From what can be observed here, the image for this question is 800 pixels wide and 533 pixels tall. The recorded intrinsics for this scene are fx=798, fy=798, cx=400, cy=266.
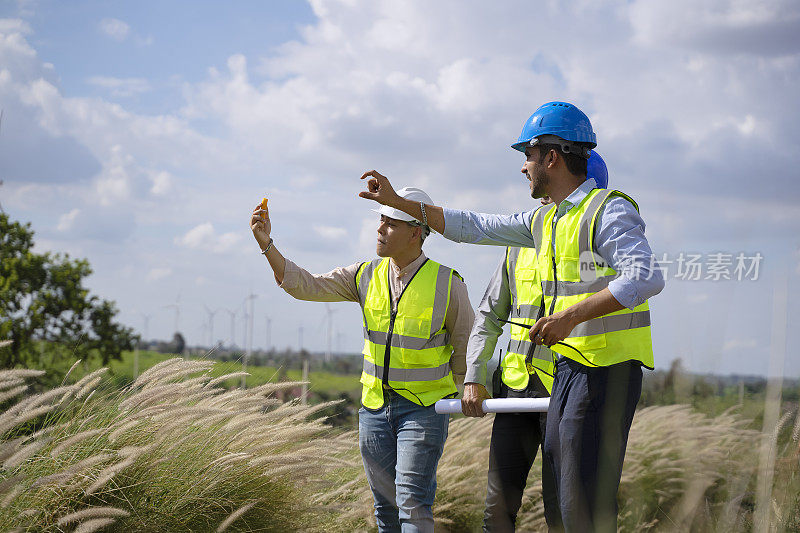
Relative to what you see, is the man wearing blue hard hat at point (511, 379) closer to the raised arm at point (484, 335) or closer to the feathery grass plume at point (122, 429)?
the raised arm at point (484, 335)

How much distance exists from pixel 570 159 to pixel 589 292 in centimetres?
61

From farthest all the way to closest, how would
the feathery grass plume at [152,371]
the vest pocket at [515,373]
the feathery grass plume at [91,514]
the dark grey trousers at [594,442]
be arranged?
the feathery grass plume at [152,371] < the vest pocket at [515,373] < the feathery grass plume at [91,514] < the dark grey trousers at [594,442]

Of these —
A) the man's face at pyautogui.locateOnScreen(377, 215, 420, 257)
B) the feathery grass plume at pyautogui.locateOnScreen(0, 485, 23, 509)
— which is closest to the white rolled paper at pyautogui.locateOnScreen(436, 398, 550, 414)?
the man's face at pyautogui.locateOnScreen(377, 215, 420, 257)

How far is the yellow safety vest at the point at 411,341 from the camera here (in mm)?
4023

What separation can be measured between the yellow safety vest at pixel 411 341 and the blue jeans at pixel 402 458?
3.0 inches

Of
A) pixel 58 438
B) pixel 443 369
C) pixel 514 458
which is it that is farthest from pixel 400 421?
pixel 58 438

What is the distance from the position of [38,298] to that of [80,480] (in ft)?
40.4

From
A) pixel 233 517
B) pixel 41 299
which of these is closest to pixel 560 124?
pixel 233 517

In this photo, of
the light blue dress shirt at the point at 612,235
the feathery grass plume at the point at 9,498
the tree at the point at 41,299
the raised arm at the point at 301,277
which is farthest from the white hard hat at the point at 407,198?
the tree at the point at 41,299

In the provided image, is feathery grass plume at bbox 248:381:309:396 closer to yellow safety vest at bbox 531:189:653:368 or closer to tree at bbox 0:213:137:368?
yellow safety vest at bbox 531:189:653:368

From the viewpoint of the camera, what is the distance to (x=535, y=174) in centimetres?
327

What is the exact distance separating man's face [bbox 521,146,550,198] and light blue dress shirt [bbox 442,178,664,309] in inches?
4.9

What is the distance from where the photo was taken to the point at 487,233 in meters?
3.41

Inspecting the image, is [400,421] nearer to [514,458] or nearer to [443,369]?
[443,369]
